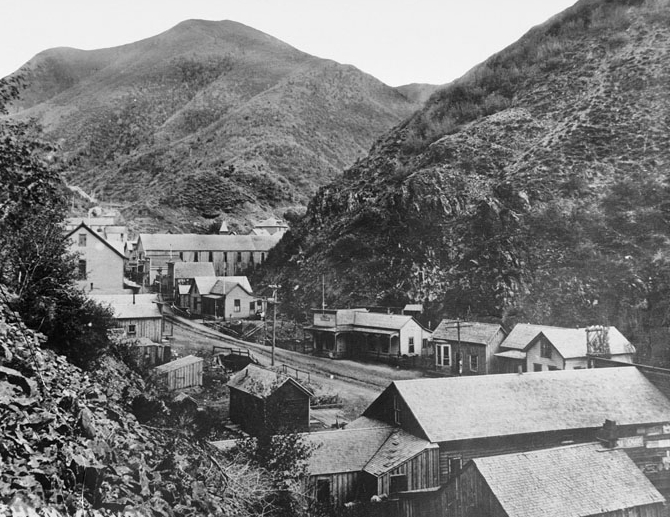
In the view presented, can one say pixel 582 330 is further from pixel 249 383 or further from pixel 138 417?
pixel 138 417

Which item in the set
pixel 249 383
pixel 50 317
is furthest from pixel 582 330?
pixel 50 317

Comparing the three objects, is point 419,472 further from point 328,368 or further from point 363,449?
point 328,368

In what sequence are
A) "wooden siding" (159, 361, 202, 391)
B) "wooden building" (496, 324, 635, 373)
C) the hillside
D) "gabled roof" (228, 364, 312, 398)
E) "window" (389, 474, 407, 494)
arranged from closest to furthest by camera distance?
"window" (389, 474, 407, 494) → "gabled roof" (228, 364, 312, 398) → "wooden siding" (159, 361, 202, 391) → "wooden building" (496, 324, 635, 373) → the hillside

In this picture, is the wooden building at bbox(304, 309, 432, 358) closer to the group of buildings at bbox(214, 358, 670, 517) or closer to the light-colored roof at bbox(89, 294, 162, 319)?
the group of buildings at bbox(214, 358, 670, 517)

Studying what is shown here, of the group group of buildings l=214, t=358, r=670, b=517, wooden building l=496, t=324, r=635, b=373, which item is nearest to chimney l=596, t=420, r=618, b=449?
group of buildings l=214, t=358, r=670, b=517

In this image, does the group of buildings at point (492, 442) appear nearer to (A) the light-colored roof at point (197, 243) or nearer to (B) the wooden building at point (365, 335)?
(B) the wooden building at point (365, 335)

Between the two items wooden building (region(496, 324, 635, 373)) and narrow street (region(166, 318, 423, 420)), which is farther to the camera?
wooden building (region(496, 324, 635, 373))
